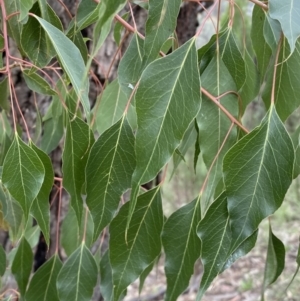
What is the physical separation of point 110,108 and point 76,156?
28cm

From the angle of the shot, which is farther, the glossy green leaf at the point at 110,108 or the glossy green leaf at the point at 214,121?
the glossy green leaf at the point at 110,108

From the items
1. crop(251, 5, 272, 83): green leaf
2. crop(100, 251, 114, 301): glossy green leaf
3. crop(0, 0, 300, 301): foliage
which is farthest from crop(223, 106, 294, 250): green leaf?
crop(100, 251, 114, 301): glossy green leaf

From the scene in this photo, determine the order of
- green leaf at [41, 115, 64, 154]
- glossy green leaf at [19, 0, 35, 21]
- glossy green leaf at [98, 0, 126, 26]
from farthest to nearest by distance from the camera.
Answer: green leaf at [41, 115, 64, 154]
glossy green leaf at [19, 0, 35, 21]
glossy green leaf at [98, 0, 126, 26]

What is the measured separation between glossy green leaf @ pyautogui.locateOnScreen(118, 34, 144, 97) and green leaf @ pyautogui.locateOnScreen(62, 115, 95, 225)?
9 centimetres

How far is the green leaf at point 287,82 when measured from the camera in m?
0.65

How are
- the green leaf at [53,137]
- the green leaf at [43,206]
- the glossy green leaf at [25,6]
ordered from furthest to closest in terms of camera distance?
the green leaf at [53,137] → the green leaf at [43,206] → the glossy green leaf at [25,6]

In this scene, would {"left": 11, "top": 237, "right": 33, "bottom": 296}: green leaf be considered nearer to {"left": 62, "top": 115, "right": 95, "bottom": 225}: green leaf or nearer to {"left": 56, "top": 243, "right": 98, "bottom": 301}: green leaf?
{"left": 56, "top": 243, "right": 98, "bottom": 301}: green leaf

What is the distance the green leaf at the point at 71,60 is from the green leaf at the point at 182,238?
0.78ft

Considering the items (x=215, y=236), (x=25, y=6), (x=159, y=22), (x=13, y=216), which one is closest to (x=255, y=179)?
(x=215, y=236)

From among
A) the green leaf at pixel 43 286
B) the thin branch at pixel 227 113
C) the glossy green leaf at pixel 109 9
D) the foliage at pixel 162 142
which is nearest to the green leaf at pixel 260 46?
the foliage at pixel 162 142

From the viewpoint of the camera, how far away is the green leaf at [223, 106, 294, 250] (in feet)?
1.80

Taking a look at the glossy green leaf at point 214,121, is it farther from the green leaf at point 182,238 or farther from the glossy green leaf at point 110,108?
the glossy green leaf at point 110,108

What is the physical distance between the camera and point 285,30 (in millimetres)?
506

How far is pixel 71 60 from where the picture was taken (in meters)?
0.52
